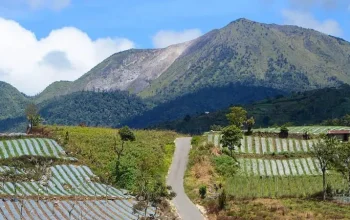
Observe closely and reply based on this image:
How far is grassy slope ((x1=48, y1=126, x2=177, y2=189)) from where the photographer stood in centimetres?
7238

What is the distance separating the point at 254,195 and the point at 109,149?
25.2 metres

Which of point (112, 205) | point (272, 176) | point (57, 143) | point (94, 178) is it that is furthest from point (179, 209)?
point (57, 143)

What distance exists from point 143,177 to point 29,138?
78.5 feet

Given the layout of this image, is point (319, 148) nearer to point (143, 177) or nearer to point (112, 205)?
point (143, 177)

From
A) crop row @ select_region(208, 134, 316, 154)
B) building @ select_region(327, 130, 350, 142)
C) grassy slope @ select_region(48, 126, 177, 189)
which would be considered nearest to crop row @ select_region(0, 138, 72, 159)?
grassy slope @ select_region(48, 126, 177, 189)

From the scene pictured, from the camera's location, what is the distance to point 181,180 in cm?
7419

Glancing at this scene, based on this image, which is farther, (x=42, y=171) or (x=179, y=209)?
(x=42, y=171)

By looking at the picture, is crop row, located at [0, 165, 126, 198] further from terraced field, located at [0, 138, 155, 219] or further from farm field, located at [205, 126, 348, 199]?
farm field, located at [205, 126, 348, 199]

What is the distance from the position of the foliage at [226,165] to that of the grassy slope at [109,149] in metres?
8.00

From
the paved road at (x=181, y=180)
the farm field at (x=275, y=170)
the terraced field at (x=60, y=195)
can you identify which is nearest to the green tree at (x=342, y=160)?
the farm field at (x=275, y=170)

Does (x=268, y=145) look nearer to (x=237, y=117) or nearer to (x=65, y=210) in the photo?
(x=237, y=117)

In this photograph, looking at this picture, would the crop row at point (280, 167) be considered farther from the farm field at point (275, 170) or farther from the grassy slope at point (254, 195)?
the grassy slope at point (254, 195)

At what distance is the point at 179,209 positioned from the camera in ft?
201

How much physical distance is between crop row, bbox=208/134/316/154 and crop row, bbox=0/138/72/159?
29953 mm
